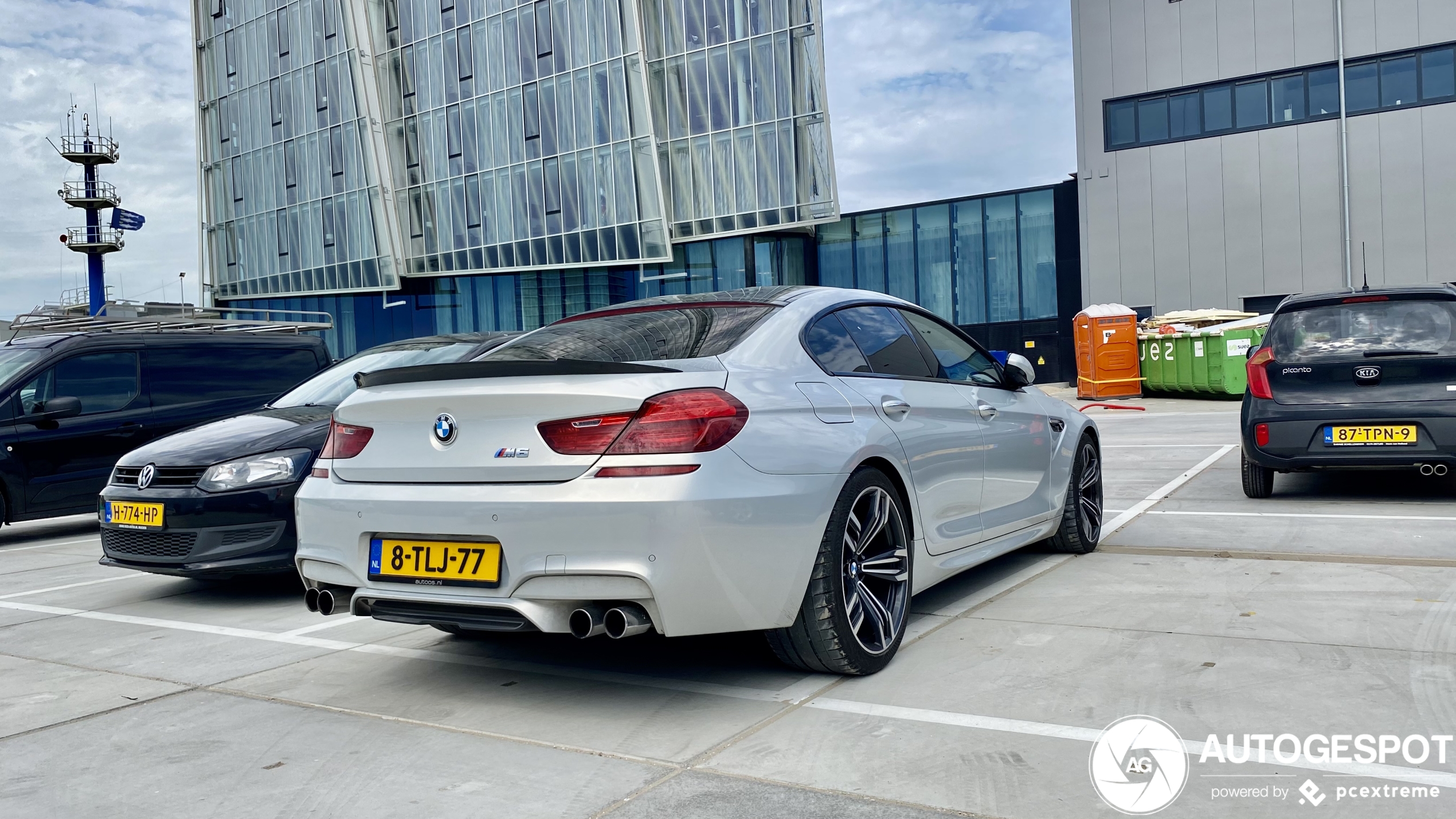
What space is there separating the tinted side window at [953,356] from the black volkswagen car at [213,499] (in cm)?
207

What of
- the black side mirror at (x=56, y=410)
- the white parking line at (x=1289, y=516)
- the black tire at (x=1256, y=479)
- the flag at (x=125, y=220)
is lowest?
the white parking line at (x=1289, y=516)

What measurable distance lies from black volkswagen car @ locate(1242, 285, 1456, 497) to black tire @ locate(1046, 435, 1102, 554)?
1.89m

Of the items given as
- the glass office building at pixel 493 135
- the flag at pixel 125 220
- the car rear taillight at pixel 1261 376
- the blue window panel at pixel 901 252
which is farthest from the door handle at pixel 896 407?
the flag at pixel 125 220

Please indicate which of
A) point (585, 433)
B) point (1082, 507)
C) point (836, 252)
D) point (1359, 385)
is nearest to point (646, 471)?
point (585, 433)

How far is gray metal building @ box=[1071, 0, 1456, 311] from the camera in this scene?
25500mm

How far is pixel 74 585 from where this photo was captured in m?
6.88

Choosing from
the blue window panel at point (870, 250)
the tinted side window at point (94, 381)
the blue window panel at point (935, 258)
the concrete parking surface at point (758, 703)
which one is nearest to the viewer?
the concrete parking surface at point (758, 703)

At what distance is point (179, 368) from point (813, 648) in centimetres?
763

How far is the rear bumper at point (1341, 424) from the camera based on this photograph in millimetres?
6980

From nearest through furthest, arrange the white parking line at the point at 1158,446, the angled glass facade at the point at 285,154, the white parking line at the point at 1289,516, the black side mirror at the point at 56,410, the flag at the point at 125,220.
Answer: the white parking line at the point at 1289,516 < the black side mirror at the point at 56,410 < the white parking line at the point at 1158,446 < the angled glass facade at the point at 285,154 < the flag at the point at 125,220

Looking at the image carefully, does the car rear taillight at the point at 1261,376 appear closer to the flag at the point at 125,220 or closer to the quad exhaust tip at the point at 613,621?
the quad exhaust tip at the point at 613,621

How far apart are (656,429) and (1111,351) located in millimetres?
20985

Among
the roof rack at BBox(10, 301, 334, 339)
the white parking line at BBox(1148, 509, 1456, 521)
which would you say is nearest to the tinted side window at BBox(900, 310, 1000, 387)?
the white parking line at BBox(1148, 509, 1456, 521)

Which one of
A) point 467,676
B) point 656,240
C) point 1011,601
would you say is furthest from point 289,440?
point 656,240
